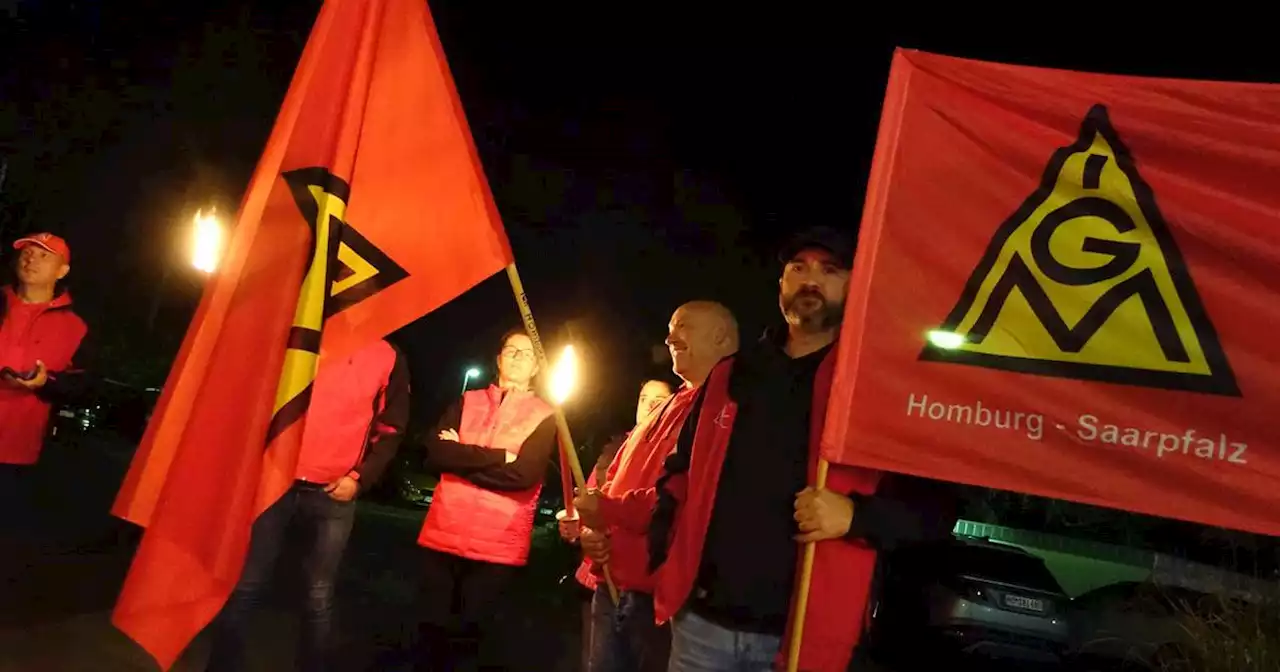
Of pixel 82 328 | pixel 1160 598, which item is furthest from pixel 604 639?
pixel 1160 598

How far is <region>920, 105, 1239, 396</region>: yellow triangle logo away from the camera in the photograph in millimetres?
2854

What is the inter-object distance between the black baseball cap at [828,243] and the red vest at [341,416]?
2.10m

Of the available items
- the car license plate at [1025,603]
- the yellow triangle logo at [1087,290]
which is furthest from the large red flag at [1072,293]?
the car license plate at [1025,603]

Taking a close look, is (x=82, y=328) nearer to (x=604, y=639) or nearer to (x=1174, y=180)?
(x=604, y=639)

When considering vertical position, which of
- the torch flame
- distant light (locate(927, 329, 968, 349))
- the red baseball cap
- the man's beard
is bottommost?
the torch flame

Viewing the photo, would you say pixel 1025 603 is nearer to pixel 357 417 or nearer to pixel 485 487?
pixel 485 487

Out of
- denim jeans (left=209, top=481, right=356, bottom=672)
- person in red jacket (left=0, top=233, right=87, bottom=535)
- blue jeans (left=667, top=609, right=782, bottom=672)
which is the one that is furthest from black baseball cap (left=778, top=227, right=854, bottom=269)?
person in red jacket (left=0, top=233, right=87, bottom=535)

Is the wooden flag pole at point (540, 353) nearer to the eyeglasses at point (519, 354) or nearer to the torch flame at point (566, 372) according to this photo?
the torch flame at point (566, 372)

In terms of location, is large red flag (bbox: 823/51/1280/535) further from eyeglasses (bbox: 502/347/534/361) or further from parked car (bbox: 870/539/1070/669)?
parked car (bbox: 870/539/1070/669)

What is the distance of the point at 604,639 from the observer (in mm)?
4309

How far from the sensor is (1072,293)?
9.64ft

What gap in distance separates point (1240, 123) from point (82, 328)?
525 cm

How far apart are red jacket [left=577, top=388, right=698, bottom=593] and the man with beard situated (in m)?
0.39

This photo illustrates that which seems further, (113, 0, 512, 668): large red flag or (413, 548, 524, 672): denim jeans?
(413, 548, 524, 672): denim jeans
